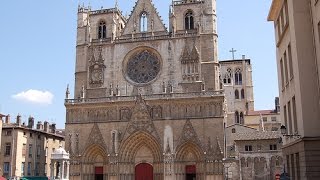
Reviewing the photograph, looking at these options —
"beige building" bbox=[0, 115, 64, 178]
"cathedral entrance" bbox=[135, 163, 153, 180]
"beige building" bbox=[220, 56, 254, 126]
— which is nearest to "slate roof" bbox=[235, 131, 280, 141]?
"cathedral entrance" bbox=[135, 163, 153, 180]

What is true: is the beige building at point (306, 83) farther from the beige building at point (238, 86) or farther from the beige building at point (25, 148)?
the beige building at point (238, 86)

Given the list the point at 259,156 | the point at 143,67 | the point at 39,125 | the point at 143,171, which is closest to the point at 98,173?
the point at 143,171

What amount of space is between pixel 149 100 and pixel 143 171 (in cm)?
743

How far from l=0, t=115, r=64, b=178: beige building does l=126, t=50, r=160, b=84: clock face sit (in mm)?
14289

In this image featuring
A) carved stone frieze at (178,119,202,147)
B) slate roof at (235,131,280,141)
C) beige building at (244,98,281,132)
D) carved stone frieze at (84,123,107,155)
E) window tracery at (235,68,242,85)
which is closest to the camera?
carved stone frieze at (178,119,202,147)

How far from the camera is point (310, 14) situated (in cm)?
1662

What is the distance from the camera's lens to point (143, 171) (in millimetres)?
40656

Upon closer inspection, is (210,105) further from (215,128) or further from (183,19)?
(183,19)

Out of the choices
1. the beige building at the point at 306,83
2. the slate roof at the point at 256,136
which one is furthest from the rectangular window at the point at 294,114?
the slate roof at the point at 256,136

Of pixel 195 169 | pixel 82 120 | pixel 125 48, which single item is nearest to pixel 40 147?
pixel 82 120

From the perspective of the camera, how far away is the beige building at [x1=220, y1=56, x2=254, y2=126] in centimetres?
6904

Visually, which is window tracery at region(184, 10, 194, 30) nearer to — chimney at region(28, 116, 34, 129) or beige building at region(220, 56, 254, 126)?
chimney at region(28, 116, 34, 129)

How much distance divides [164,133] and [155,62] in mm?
8275

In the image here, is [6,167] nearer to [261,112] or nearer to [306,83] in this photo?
[306,83]
